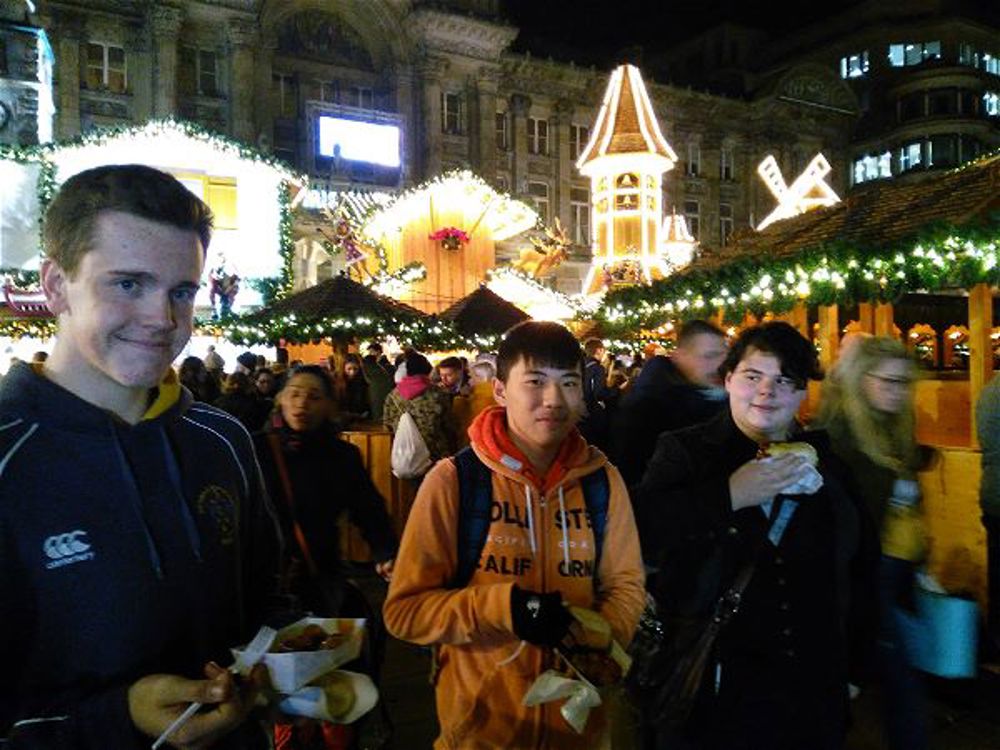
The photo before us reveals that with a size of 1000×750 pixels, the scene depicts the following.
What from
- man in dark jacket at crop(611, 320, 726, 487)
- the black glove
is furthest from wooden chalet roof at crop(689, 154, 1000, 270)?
the black glove

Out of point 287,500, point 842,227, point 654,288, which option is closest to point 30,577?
point 287,500

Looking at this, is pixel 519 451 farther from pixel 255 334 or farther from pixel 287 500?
pixel 255 334

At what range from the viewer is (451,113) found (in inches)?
1371

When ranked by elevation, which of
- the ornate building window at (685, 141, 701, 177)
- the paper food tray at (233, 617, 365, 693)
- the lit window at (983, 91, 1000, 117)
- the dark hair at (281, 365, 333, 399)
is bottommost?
the paper food tray at (233, 617, 365, 693)

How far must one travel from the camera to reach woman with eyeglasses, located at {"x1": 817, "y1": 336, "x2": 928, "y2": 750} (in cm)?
318

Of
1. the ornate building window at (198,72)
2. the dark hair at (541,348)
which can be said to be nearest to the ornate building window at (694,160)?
the ornate building window at (198,72)

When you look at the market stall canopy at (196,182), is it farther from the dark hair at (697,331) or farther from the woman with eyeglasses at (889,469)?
the woman with eyeglasses at (889,469)

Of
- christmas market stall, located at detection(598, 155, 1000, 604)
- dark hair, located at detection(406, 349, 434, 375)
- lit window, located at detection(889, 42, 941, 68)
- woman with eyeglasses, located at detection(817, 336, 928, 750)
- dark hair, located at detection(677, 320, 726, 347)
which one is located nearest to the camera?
woman with eyeglasses, located at detection(817, 336, 928, 750)

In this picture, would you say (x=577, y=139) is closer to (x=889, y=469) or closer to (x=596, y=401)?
(x=596, y=401)

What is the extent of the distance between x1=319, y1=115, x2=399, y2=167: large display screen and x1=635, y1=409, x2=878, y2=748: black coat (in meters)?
31.4

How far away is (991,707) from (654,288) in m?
7.03

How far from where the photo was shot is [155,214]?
163 cm

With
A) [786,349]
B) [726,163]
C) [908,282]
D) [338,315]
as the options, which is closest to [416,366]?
[338,315]

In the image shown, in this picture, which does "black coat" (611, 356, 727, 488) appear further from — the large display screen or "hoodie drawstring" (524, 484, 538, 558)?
the large display screen
